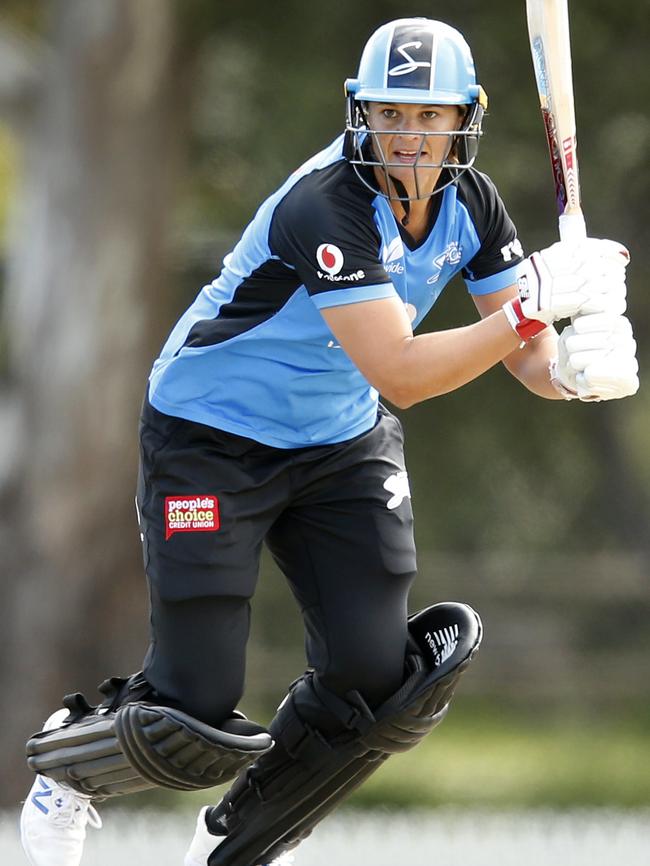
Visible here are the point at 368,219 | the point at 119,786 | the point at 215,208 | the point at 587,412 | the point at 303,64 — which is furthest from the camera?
the point at 587,412

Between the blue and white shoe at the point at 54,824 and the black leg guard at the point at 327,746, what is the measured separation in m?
0.32

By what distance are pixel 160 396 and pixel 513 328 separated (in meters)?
0.88

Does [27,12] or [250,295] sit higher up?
[27,12]

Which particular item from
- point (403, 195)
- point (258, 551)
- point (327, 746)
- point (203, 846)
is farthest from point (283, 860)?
point (403, 195)

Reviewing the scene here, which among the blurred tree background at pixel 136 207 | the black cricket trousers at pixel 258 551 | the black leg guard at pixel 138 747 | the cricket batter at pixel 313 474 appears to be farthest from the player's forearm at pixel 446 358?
the blurred tree background at pixel 136 207

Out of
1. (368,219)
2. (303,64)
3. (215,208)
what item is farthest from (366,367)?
(215,208)

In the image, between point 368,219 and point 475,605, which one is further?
point 475,605

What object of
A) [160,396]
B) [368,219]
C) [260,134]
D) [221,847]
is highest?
[260,134]

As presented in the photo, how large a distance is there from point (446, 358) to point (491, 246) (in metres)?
0.59

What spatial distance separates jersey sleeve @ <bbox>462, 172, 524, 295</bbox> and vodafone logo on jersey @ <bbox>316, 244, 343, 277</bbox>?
45cm

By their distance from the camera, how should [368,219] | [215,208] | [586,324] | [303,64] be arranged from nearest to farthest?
[586,324]
[368,219]
[303,64]
[215,208]

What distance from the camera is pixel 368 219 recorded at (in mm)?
3295

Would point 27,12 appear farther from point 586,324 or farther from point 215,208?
point 586,324

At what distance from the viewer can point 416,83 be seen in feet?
10.9
